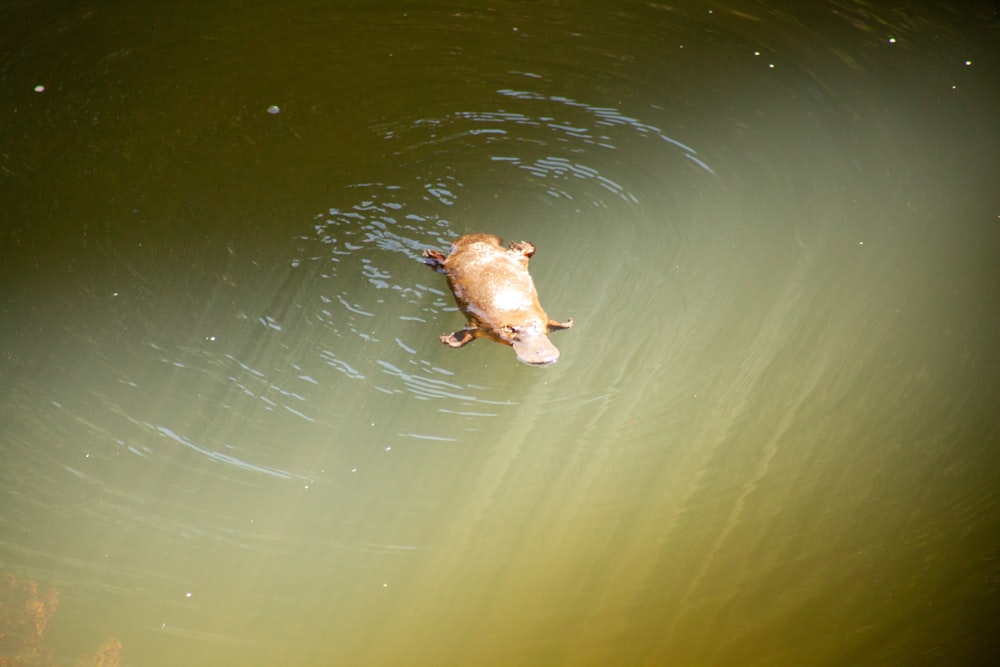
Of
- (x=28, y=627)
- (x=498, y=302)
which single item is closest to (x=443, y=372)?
(x=498, y=302)

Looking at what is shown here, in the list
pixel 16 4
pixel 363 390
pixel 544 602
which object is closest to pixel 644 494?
pixel 544 602

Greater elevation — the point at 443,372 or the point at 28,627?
the point at 443,372

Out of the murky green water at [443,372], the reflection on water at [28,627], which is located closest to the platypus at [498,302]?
the murky green water at [443,372]

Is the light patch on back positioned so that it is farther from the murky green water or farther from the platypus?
the murky green water

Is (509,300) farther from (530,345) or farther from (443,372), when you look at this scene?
(443,372)

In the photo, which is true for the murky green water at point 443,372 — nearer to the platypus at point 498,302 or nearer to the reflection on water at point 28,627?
the reflection on water at point 28,627

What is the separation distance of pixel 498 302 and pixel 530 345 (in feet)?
0.73

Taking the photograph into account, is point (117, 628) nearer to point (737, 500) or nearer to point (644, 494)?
point (644, 494)

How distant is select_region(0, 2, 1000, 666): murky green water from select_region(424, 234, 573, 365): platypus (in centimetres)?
24

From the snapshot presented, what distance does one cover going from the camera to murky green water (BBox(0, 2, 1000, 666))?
356cm

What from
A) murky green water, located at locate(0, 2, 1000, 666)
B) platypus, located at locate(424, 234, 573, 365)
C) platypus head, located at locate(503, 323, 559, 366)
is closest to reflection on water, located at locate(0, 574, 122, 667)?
murky green water, located at locate(0, 2, 1000, 666)

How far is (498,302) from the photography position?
326cm

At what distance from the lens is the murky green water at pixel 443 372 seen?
11.7 feet

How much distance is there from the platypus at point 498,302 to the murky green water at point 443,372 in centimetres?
24
